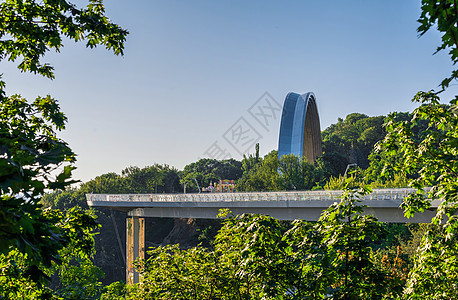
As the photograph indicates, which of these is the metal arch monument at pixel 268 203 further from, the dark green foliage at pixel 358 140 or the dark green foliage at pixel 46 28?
the dark green foliage at pixel 358 140

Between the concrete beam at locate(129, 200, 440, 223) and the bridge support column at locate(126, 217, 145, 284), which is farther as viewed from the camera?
the bridge support column at locate(126, 217, 145, 284)

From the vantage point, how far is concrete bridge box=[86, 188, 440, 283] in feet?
A: 72.7

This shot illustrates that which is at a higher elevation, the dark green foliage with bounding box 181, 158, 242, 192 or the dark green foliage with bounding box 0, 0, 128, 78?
the dark green foliage with bounding box 181, 158, 242, 192

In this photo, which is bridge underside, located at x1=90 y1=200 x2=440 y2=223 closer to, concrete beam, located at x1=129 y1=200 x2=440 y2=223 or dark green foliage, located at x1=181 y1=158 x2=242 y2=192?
concrete beam, located at x1=129 y1=200 x2=440 y2=223

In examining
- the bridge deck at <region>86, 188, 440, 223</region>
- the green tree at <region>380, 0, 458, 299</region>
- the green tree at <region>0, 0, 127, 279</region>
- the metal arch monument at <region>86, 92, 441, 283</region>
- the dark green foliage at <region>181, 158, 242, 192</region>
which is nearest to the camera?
the green tree at <region>0, 0, 127, 279</region>

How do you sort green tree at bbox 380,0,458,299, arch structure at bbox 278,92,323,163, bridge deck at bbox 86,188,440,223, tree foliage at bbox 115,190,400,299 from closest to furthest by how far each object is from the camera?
tree foliage at bbox 115,190,400,299 → green tree at bbox 380,0,458,299 → bridge deck at bbox 86,188,440,223 → arch structure at bbox 278,92,323,163

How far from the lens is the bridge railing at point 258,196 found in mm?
22156

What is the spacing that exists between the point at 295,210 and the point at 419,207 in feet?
67.9

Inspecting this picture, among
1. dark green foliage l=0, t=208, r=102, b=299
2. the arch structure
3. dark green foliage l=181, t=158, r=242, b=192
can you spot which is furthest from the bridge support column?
dark green foliage l=181, t=158, r=242, b=192

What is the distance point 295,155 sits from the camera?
5400 centimetres

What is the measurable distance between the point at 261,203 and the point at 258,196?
2.49 feet

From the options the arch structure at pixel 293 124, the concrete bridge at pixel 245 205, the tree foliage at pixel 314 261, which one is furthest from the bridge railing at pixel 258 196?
the arch structure at pixel 293 124

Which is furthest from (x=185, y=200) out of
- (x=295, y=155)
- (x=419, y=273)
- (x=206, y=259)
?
(x=419, y=273)

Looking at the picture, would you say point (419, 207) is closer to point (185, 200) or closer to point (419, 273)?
point (419, 273)
